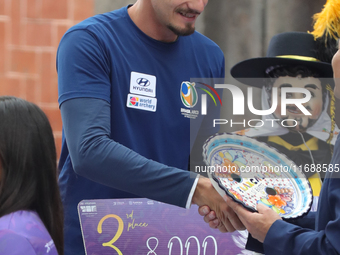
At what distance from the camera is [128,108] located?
1376 millimetres

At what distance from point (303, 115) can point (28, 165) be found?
4.05 feet

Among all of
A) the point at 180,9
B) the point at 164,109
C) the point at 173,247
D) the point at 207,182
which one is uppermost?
the point at 180,9

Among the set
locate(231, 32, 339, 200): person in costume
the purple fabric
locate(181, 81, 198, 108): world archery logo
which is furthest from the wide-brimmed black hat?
the purple fabric

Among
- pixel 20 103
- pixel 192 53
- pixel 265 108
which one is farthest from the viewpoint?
pixel 265 108

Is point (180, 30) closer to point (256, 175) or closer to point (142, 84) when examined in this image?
point (142, 84)

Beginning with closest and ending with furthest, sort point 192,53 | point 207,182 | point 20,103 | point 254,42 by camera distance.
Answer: point 20,103 < point 207,182 < point 192,53 < point 254,42

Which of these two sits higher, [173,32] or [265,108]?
[173,32]

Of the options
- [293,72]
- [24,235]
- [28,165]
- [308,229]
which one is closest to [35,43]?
[293,72]

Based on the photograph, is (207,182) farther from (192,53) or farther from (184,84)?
(192,53)

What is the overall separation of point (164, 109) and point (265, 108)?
78cm

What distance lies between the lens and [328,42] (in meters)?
1.92

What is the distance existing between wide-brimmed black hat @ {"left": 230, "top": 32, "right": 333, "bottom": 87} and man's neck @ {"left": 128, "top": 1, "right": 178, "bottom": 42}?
669 mm

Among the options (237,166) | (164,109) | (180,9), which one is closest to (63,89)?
(164,109)

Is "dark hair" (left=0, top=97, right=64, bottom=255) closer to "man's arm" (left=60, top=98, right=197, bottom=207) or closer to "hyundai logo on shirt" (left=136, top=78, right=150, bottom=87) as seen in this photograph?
"man's arm" (left=60, top=98, right=197, bottom=207)
